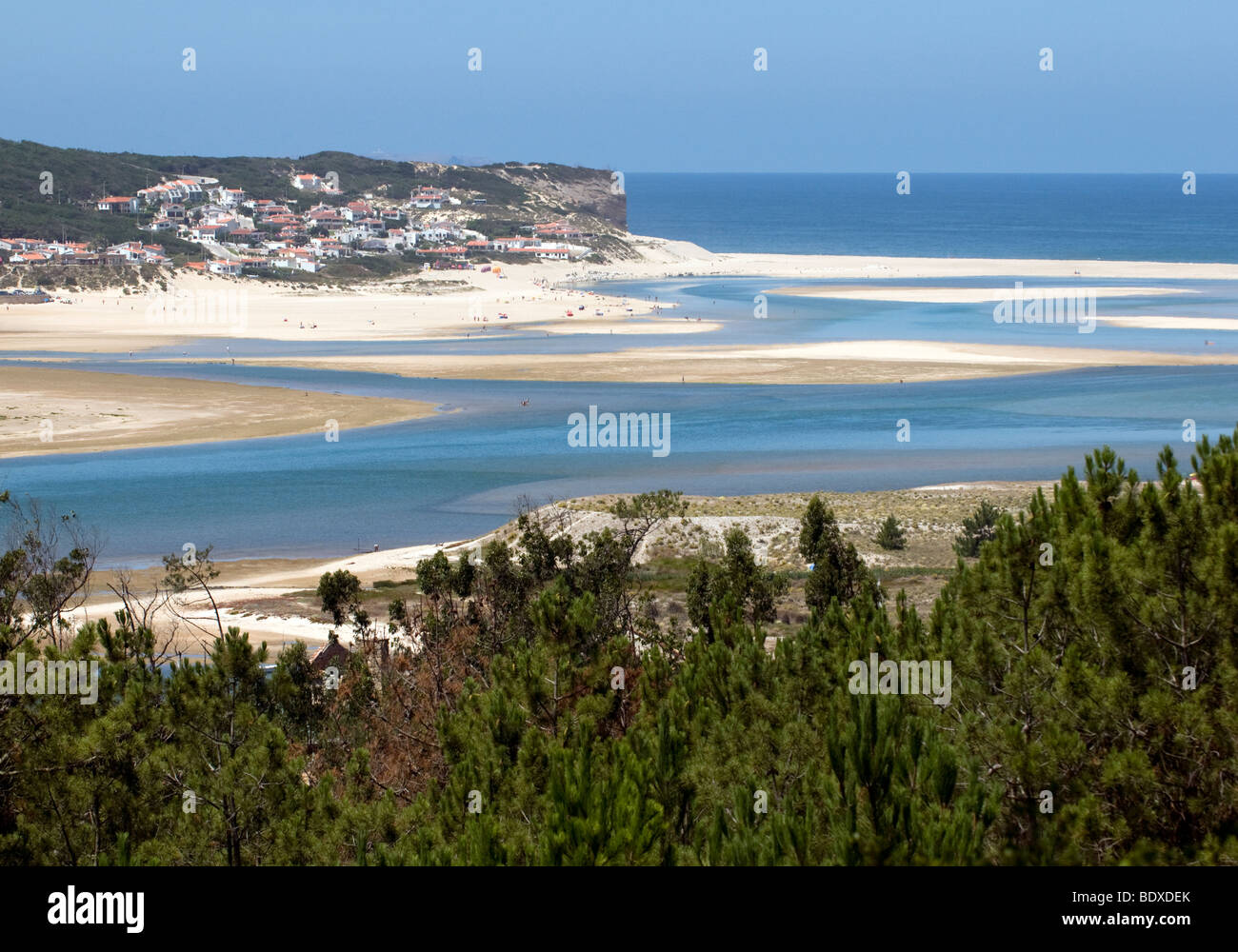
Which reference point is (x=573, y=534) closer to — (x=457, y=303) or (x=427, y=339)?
(x=427, y=339)

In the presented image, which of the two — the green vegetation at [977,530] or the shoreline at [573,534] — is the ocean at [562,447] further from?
the green vegetation at [977,530]

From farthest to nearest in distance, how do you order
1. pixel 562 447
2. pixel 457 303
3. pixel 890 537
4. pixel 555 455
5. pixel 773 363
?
pixel 457 303, pixel 773 363, pixel 562 447, pixel 555 455, pixel 890 537

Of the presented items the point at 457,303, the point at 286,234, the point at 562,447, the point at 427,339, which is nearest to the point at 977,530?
the point at 562,447

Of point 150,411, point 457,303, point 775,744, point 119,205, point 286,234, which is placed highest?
point 119,205

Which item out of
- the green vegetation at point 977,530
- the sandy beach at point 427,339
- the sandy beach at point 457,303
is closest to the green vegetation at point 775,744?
the green vegetation at point 977,530

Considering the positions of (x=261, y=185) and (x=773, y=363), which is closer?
(x=773, y=363)
